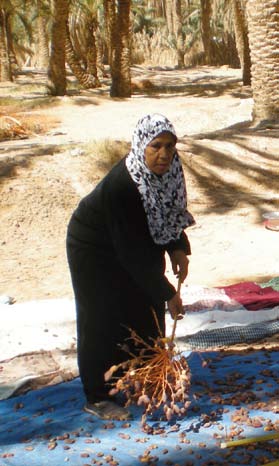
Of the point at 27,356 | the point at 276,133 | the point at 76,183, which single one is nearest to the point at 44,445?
the point at 27,356

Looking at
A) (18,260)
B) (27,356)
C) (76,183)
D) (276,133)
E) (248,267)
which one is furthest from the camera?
(276,133)

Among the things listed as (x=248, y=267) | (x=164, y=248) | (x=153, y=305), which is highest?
(x=164, y=248)

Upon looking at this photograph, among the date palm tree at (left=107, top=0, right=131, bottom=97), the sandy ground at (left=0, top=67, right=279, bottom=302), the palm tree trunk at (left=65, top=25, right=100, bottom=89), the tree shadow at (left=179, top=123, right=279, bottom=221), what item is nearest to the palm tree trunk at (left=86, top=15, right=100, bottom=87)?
the palm tree trunk at (left=65, top=25, right=100, bottom=89)

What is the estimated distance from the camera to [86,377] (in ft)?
11.8

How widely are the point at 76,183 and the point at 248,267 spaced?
9.37 ft

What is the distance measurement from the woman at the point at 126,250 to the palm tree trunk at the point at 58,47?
646 inches

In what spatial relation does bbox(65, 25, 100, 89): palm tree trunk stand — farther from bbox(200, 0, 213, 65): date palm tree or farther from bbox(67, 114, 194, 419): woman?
bbox(67, 114, 194, 419): woman

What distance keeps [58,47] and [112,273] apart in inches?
659

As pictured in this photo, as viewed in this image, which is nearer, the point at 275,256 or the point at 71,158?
the point at 275,256

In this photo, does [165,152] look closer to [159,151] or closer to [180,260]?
[159,151]

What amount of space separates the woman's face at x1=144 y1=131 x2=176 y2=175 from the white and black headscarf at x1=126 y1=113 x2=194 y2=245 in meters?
0.02

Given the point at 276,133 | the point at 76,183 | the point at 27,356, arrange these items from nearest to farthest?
the point at 27,356
the point at 76,183
the point at 276,133

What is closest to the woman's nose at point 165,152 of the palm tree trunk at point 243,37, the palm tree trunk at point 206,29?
the palm tree trunk at point 243,37

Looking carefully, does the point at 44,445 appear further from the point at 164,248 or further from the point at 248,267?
the point at 248,267
